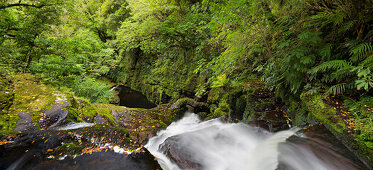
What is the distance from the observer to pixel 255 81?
561cm

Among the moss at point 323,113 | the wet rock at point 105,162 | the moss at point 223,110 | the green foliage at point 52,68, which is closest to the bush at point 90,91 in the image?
the green foliage at point 52,68

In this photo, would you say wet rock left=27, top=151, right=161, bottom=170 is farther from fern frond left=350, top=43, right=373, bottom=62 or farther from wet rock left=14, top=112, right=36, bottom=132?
fern frond left=350, top=43, right=373, bottom=62

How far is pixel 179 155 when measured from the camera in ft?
11.2

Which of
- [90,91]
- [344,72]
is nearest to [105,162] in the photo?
[344,72]

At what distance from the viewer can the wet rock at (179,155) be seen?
3.14m

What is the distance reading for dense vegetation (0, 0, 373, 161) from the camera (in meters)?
2.43

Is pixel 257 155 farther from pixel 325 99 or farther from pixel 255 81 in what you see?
pixel 255 81

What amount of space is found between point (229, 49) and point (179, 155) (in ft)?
11.4

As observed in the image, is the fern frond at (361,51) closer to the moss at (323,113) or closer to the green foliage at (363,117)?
the green foliage at (363,117)

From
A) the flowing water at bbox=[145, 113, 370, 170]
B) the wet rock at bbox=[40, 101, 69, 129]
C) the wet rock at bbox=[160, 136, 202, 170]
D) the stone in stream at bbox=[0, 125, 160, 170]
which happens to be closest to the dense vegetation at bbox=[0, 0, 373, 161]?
the flowing water at bbox=[145, 113, 370, 170]

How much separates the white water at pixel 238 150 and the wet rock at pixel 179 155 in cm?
6

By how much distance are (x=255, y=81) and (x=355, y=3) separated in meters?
3.57

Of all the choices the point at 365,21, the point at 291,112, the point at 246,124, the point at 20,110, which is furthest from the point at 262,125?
the point at 20,110

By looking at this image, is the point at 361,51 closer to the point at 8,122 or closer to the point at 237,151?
the point at 237,151
